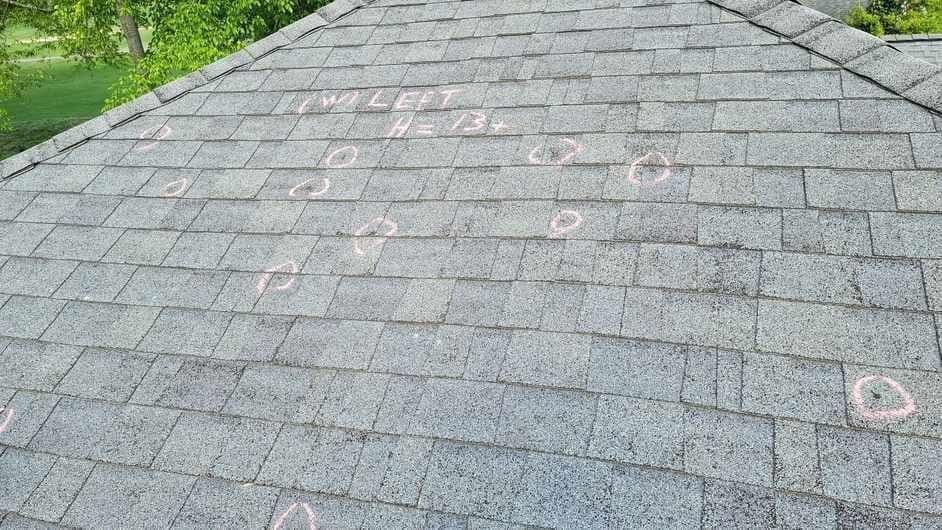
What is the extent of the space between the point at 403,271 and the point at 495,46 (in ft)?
9.09

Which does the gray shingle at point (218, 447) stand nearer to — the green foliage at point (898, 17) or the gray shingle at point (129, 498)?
the gray shingle at point (129, 498)

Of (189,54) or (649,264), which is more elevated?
(649,264)

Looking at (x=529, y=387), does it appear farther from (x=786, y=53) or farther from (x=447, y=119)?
(x=786, y=53)

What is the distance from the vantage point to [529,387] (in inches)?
127

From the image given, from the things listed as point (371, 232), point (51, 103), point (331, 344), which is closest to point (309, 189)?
point (371, 232)

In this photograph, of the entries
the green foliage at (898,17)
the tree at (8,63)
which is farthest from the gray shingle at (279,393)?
the tree at (8,63)

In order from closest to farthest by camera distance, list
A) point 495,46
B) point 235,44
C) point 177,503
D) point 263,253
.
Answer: point 177,503
point 263,253
point 495,46
point 235,44

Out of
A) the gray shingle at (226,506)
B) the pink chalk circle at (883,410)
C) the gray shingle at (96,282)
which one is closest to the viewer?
the pink chalk circle at (883,410)

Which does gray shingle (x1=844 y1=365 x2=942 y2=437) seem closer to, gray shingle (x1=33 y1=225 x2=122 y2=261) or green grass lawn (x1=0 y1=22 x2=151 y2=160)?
gray shingle (x1=33 y1=225 x2=122 y2=261)

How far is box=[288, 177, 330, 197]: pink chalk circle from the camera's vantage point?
4864 millimetres

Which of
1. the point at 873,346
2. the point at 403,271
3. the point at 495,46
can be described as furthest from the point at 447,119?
the point at 873,346

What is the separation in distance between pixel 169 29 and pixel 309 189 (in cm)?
1691

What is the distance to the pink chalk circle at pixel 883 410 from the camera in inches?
107

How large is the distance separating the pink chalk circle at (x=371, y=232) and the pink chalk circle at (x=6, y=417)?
7.52ft
